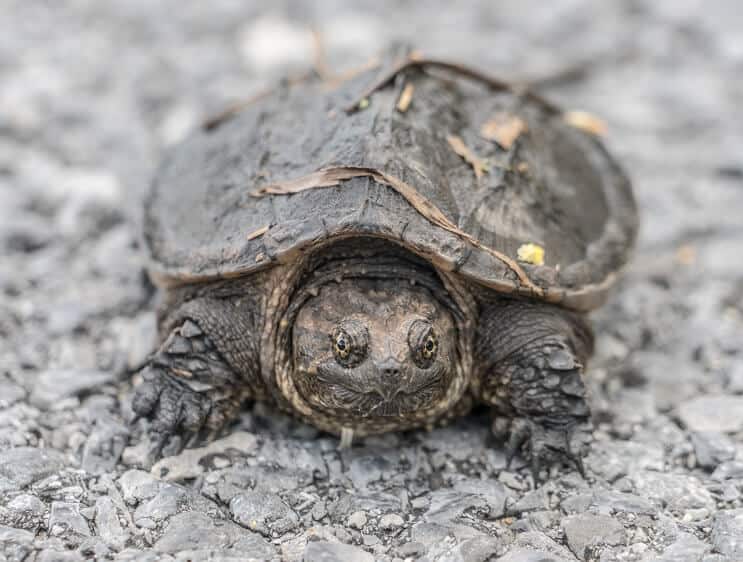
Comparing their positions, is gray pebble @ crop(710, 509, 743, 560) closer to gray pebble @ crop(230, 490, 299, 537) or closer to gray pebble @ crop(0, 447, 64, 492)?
gray pebble @ crop(230, 490, 299, 537)

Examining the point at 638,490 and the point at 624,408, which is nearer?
the point at 638,490

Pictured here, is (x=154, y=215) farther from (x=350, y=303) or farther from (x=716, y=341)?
(x=716, y=341)

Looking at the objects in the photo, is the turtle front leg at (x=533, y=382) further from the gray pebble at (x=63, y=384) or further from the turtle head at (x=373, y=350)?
the gray pebble at (x=63, y=384)

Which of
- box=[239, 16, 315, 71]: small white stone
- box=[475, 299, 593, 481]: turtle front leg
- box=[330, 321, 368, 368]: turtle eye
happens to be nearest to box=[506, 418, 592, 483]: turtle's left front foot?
box=[475, 299, 593, 481]: turtle front leg

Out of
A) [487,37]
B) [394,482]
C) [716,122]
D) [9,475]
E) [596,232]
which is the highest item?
[487,37]

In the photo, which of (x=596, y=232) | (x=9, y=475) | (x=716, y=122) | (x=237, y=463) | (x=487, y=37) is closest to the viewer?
(x=9, y=475)

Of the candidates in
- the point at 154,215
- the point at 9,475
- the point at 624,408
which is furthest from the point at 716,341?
the point at 9,475

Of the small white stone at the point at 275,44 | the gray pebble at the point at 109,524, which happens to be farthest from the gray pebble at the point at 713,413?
the small white stone at the point at 275,44
